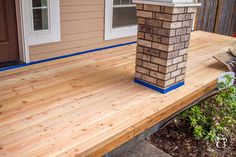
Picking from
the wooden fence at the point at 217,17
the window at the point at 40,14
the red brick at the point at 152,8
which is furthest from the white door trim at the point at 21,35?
the wooden fence at the point at 217,17

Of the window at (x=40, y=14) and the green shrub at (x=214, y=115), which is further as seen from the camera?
the window at (x=40, y=14)

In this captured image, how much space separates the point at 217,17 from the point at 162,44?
5.09 m

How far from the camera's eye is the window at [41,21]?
3246 millimetres

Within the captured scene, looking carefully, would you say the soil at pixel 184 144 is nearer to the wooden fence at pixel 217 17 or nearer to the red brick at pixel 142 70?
the red brick at pixel 142 70

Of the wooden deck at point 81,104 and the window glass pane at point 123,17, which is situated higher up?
the window glass pane at point 123,17

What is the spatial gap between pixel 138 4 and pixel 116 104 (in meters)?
1.02

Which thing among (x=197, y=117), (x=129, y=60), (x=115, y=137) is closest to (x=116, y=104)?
(x=115, y=137)

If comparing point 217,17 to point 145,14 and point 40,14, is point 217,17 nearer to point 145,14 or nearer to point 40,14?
point 145,14

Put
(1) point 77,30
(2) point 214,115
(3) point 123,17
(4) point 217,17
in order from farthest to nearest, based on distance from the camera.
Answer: (4) point 217,17 → (3) point 123,17 → (1) point 77,30 → (2) point 214,115

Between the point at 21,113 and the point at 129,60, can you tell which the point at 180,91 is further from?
the point at 21,113

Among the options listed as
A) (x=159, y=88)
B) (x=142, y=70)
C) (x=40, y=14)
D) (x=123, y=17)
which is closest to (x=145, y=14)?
(x=142, y=70)

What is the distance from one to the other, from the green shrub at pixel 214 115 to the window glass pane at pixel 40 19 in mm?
2001

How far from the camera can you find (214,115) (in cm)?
297

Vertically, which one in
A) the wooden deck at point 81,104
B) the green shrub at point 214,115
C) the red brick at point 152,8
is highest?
the red brick at point 152,8
